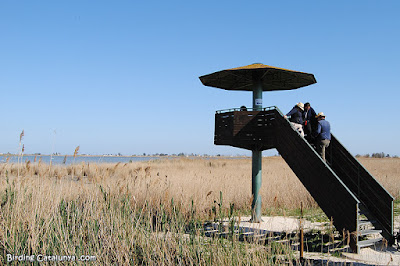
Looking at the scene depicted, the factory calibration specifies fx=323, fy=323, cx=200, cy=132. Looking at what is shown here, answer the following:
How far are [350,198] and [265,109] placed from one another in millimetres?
3928

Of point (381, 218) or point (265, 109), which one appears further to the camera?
point (265, 109)

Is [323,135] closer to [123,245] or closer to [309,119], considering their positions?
[309,119]

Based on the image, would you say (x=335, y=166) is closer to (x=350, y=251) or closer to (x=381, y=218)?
(x=381, y=218)

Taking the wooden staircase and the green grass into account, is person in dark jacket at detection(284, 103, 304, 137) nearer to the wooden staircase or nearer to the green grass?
the wooden staircase

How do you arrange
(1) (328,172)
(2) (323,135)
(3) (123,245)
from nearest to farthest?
1. (3) (123,245)
2. (1) (328,172)
3. (2) (323,135)

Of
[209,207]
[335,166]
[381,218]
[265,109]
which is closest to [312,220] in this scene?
[335,166]

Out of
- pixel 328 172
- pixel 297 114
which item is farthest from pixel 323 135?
pixel 328 172

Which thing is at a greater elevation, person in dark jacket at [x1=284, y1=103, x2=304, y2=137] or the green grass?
person in dark jacket at [x1=284, y1=103, x2=304, y2=137]

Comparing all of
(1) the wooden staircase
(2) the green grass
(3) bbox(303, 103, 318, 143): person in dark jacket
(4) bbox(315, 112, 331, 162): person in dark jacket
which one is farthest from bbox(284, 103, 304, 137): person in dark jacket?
(2) the green grass

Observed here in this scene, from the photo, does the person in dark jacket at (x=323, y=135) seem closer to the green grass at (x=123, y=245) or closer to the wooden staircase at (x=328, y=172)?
the wooden staircase at (x=328, y=172)

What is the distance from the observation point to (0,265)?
5.84 metres

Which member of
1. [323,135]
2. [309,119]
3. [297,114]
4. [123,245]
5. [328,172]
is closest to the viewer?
[123,245]

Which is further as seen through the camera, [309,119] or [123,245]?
[309,119]

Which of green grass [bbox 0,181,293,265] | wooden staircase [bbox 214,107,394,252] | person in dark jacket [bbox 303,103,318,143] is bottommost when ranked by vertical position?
green grass [bbox 0,181,293,265]
